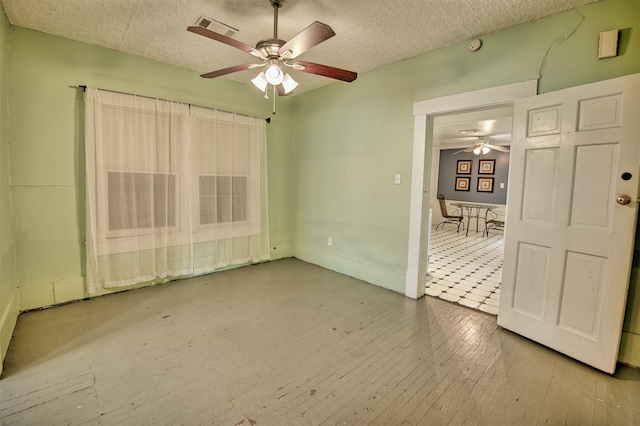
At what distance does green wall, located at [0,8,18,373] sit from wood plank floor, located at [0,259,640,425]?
0.15m

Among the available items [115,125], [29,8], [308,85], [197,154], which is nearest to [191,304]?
[197,154]

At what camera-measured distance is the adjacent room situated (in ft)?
5.88

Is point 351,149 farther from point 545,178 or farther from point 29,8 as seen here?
point 29,8

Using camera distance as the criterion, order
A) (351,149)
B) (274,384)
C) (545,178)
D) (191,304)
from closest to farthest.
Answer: (274,384)
(545,178)
(191,304)
(351,149)

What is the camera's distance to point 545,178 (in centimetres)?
223

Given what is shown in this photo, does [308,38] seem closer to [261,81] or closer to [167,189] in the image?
[261,81]

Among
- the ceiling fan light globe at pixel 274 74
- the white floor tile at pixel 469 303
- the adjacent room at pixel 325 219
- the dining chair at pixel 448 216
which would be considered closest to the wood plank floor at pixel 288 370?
the adjacent room at pixel 325 219

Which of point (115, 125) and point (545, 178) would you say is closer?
point (545, 178)

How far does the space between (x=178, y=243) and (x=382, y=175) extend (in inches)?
102

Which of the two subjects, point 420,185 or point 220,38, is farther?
point 420,185

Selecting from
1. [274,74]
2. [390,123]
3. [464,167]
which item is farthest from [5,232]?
[464,167]

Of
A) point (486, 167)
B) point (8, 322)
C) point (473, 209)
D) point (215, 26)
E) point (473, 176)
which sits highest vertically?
point (215, 26)

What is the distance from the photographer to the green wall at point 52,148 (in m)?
2.57

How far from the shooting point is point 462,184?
8.45 metres
